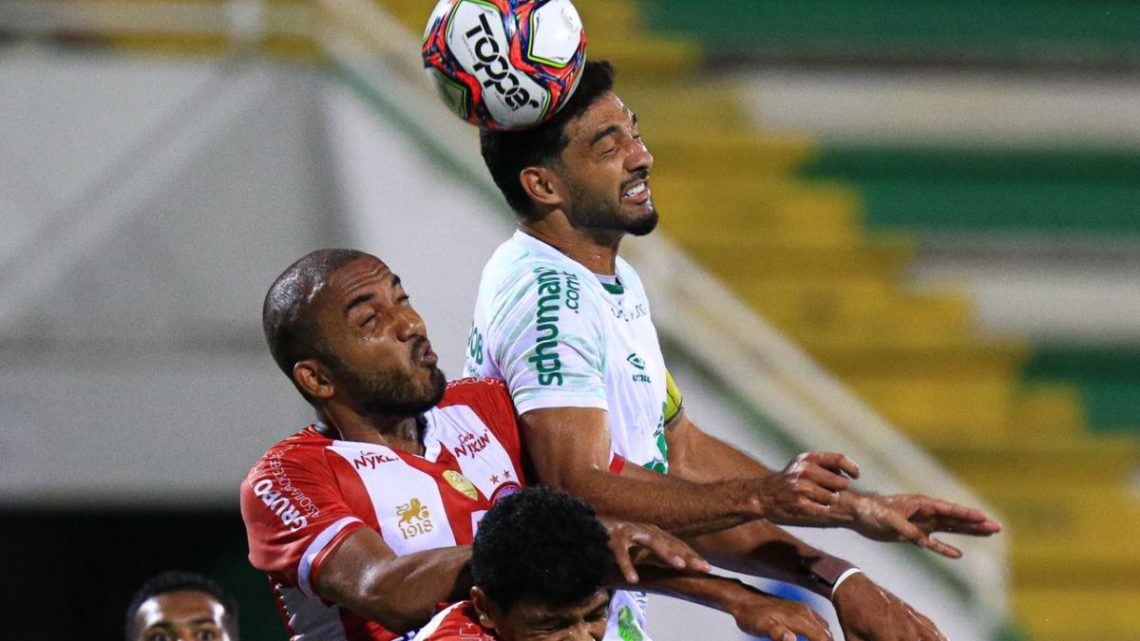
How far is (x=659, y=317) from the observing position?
245 inches

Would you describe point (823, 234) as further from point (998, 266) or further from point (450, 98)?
point (450, 98)

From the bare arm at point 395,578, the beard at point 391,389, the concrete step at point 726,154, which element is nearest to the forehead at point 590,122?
the beard at point 391,389

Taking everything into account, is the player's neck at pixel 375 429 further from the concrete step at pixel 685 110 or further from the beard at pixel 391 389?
the concrete step at pixel 685 110

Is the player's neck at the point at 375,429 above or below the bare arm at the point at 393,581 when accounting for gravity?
above

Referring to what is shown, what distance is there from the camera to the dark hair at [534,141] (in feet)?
13.5

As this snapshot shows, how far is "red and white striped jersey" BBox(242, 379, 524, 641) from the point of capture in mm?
3535

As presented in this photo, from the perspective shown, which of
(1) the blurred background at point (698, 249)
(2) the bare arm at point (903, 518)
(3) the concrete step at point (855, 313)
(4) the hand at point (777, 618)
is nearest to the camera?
(4) the hand at point (777, 618)

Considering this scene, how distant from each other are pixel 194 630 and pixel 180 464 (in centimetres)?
87

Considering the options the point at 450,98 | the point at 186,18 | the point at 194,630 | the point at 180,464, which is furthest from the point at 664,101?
the point at 450,98

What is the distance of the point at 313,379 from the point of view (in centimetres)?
375

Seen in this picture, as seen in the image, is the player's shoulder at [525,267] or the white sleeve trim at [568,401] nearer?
the white sleeve trim at [568,401]

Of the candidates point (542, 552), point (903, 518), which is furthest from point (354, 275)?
point (903, 518)

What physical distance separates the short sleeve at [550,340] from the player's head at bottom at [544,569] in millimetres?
642

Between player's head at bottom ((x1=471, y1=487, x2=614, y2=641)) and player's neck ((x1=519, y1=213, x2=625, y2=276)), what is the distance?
1046mm
